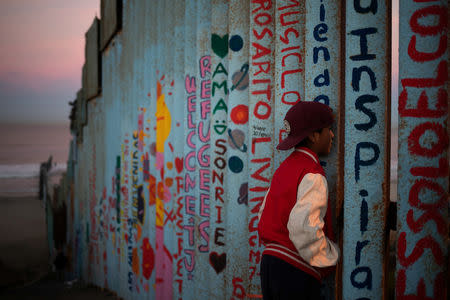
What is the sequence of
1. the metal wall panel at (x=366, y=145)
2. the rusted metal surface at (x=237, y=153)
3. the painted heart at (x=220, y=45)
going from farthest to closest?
the painted heart at (x=220, y=45)
the rusted metal surface at (x=237, y=153)
the metal wall panel at (x=366, y=145)

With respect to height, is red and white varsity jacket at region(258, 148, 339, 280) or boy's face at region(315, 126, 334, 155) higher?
boy's face at region(315, 126, 334, 155)

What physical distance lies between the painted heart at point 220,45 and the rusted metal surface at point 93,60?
15.1 ft

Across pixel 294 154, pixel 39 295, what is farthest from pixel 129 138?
pixel 39 295

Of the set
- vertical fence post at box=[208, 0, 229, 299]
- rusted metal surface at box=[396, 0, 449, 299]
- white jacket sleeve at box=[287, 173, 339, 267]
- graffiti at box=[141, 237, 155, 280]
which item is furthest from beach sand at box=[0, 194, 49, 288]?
rusted metal surface at box=[396, 0, 449, 299]

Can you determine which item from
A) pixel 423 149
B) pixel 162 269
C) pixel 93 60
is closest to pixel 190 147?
pixel 162 269

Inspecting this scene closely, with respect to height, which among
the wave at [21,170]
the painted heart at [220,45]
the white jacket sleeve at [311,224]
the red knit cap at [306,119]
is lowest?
the wave at [21,170]

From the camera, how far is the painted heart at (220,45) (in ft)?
9.17

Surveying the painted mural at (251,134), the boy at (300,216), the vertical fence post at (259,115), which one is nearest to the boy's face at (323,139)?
the boy at (300,216)

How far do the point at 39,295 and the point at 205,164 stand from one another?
18.9ft

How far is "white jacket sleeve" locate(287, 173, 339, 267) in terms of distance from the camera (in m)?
1.62

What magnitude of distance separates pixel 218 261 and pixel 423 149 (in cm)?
191

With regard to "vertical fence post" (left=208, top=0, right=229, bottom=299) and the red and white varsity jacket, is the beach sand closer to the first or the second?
"vertical fence post" (left=208, top=0, right=229, bottom=299)

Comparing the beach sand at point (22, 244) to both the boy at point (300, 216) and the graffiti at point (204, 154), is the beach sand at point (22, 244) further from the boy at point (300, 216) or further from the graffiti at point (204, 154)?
the boy at point (300, 216)

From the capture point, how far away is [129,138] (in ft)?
16.1
